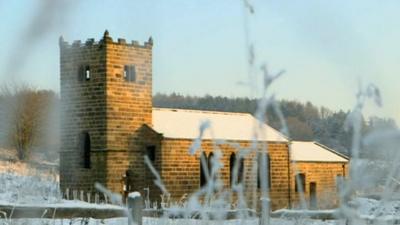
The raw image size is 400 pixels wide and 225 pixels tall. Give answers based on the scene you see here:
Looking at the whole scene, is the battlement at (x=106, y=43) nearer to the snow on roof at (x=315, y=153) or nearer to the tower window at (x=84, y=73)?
the tower window at (x=84, y=73)

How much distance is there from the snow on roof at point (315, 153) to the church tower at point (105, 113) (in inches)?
330

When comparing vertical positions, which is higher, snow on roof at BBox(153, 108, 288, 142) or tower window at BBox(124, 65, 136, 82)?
tower window at BBox(124, 65, 136, 82)

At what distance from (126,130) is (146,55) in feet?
11.1

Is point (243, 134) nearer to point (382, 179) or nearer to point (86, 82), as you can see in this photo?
point (86, 82)

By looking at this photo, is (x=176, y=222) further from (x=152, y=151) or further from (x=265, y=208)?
(x=152, y=151)

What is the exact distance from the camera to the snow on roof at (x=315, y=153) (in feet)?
115

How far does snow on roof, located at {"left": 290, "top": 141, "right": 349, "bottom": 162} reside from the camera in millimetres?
35119

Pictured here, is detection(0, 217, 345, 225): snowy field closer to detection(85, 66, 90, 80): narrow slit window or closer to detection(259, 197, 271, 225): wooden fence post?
detection(259, 197, 271, 225): wooden fence post

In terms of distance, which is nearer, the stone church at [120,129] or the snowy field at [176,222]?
the snowy field at [176,222]

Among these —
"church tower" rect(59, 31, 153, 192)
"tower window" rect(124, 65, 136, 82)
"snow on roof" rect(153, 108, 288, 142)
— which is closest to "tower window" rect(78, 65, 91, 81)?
"church tower" rect(59, 31, 153, 192)

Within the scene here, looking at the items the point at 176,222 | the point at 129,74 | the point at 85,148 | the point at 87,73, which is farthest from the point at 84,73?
the point at 176,222

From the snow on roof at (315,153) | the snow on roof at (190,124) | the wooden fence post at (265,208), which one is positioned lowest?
the wooden fence post at (265,208)

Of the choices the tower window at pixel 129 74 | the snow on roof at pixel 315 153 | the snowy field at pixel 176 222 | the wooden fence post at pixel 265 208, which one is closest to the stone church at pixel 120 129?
the tower window at pixel 129 74

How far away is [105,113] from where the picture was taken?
28.6 metres
